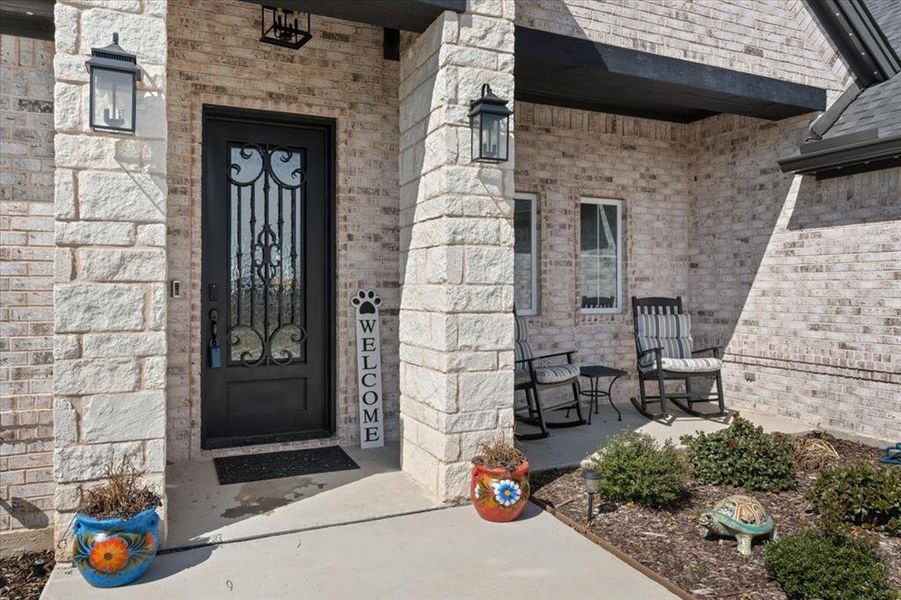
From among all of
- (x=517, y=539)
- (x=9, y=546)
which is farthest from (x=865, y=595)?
(x=9, y=546)

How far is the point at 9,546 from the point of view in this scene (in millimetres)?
3350

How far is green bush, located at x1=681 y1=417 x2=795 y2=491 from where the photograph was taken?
13.6 ft

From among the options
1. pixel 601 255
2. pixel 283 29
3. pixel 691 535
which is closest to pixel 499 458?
pixel 691 535

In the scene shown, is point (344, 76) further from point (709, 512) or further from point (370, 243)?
point (709, 512)

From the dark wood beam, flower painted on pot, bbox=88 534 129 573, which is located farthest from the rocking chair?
the dark wood beam

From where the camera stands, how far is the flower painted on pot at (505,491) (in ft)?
11.6

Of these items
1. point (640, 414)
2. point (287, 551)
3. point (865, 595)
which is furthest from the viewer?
point (640, 414)

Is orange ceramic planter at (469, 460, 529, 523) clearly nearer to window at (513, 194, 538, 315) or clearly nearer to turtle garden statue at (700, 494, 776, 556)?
turtle garden statue at (700, 494, 776, 556)

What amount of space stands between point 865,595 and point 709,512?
2.78 feet

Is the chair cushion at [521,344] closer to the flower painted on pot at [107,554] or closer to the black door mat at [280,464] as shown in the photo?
the black door mat at [280,464]

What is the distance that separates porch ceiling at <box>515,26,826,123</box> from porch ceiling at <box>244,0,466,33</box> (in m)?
1.12

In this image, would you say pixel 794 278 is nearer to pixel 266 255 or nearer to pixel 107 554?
pixel 266 255

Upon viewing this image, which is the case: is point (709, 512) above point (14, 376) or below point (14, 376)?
below

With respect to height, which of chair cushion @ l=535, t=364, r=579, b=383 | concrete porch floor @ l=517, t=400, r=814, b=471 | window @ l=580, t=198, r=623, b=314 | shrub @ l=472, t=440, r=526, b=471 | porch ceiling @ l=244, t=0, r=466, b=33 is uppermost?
porch ceiling @ l=244, t=0, r=466, b=33
